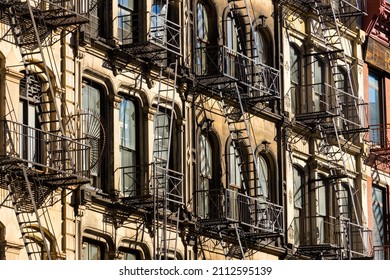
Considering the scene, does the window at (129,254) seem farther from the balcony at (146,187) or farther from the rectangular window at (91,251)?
the balcony at (146,187)

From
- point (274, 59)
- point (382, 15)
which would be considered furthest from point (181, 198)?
point (382, 15)

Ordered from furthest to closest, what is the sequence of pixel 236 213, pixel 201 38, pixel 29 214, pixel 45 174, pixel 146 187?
pixel 201 38, pixel 236 213, pixel 146 187, pixel 29 214, pixel 45 174

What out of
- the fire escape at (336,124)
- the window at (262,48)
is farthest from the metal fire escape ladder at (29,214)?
the fire escape at (336,124)

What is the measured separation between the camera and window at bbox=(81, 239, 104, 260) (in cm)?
3816

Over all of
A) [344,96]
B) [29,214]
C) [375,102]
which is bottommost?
[29,214]

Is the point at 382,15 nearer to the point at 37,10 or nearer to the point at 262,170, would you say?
the point at 262,170

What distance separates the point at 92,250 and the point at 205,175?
6.33 m

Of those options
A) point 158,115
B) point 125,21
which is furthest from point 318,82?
point 125,21

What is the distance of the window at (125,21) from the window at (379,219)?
609 inches

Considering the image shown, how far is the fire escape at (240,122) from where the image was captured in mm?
43188

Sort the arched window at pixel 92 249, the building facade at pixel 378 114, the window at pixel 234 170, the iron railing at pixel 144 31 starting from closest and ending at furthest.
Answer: the arched window at pixel 92 249 < the iron railing at pixel 144 31 < the window at pixel 234 170 < the building facade at pixel 378 114

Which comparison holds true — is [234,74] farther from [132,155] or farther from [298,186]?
[132,155]

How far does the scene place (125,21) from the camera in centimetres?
4088
